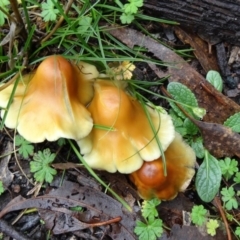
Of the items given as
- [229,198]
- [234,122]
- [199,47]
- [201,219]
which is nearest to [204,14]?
[199,47]

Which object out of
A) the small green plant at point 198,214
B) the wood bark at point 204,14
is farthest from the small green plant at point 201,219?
the wood bark at point 204,14

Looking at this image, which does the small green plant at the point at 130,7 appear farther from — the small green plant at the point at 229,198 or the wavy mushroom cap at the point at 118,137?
the small green plant at the point at 229,198

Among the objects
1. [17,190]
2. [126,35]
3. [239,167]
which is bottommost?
[17,190]

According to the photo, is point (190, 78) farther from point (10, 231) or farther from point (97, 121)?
point (10, 231)

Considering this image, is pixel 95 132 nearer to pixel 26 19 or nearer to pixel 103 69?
pixel 103 69

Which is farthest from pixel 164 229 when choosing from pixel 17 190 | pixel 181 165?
pixel 17 190

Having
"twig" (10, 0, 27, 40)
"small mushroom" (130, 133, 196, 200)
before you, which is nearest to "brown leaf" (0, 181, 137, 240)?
"small mushroom" (130, 133, 196, 200)

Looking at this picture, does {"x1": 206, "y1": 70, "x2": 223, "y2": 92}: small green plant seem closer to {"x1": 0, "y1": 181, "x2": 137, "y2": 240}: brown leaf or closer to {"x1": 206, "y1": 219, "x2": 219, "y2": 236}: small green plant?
{"x1": 206, "y1": 219, "x2": 219, "y2": 236}: small green plant
